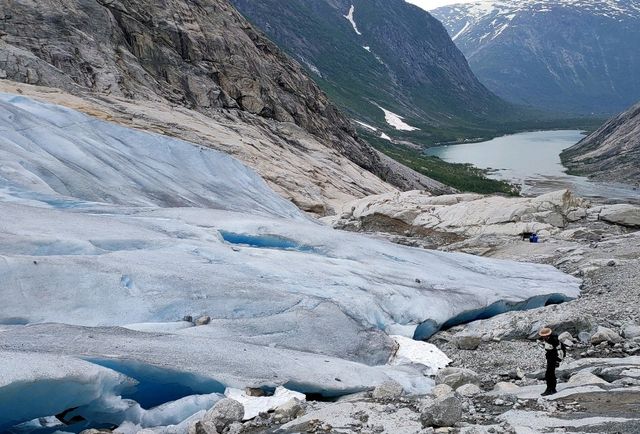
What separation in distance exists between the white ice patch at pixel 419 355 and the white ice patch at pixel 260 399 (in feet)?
9.89

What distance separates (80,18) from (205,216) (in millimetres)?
27468

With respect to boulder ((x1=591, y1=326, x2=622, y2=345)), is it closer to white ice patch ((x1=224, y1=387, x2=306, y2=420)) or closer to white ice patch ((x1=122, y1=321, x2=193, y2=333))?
white ice patch ((x1=224, y1=387, x2=306, y2=420))

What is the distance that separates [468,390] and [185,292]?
5421 mm

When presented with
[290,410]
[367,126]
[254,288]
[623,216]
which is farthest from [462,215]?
[367,126]

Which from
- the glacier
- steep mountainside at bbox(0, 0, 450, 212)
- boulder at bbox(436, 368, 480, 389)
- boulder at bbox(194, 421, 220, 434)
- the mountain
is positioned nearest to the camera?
boulder at bbox(194, 421, 220, 434)

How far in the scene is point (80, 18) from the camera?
38.6m

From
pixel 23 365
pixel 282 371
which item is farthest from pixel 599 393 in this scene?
pixel 23 365

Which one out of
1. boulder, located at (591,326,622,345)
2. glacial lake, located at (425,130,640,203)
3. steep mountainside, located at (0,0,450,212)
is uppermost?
steep mountainside, located at (0,0,450,212)

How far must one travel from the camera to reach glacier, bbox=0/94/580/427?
8.97 m

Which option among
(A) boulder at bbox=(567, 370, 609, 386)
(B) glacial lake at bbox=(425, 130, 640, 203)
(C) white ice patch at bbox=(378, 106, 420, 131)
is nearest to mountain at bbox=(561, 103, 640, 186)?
(B) glacial lake at bbox=(425, 130, 640, 203)

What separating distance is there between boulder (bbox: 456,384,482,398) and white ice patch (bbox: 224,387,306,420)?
2.47 m

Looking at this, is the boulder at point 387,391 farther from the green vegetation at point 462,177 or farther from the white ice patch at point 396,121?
the white ice patch at point 396,121

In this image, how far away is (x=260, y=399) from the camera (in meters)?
8.95

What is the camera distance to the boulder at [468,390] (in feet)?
31.0
